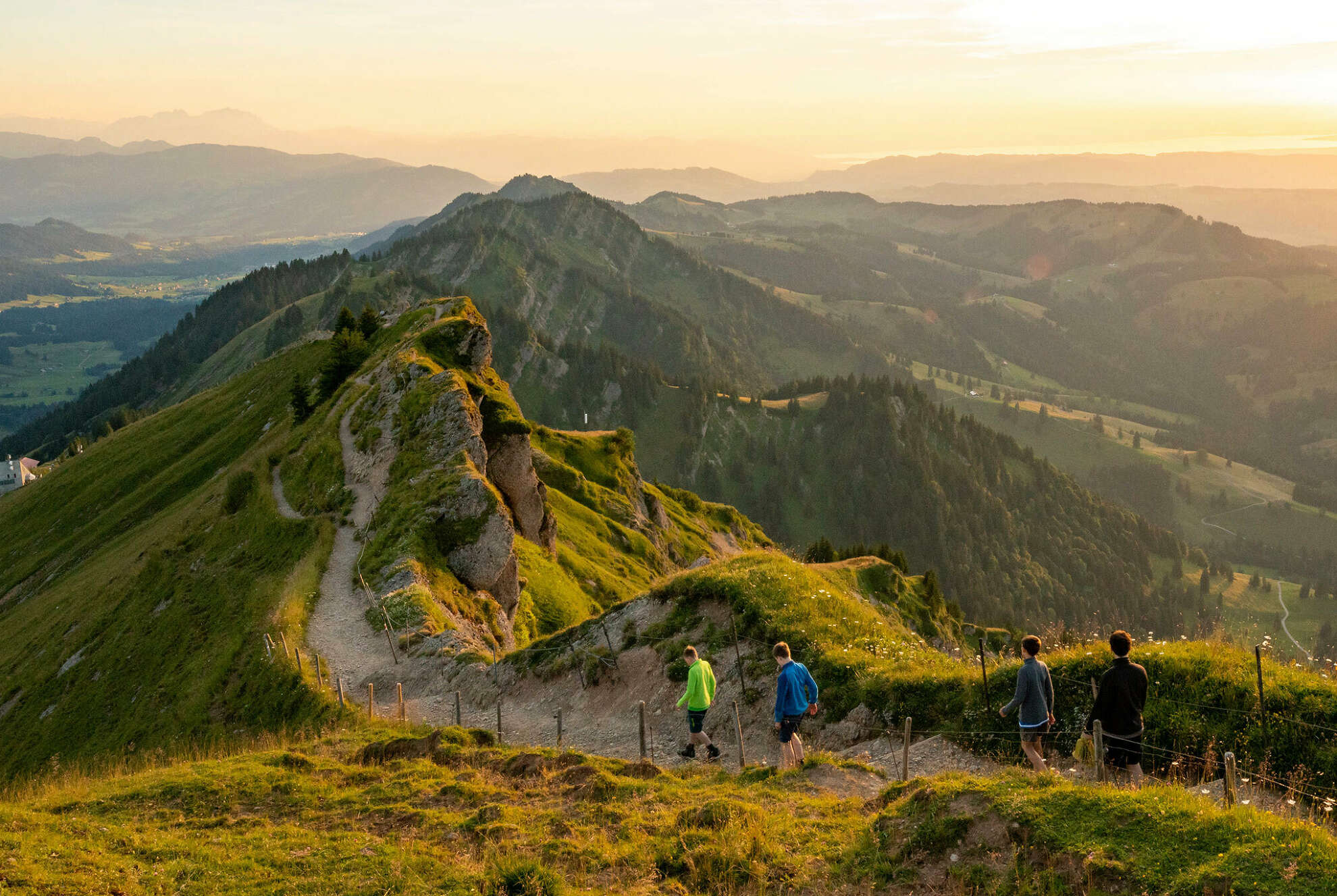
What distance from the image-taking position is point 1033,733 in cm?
1788

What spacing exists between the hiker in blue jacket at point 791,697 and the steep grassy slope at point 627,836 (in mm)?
1137

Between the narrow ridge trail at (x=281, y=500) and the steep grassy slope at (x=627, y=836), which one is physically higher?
the steep grassy slope at (x=627, y=836)

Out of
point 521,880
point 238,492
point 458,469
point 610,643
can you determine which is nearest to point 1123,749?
point 521,880

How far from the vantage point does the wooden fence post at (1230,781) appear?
14180mm

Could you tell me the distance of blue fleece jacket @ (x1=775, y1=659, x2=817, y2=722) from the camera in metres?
20.1

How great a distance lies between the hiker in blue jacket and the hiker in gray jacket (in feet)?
16.1

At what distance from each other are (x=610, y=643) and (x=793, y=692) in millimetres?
14978

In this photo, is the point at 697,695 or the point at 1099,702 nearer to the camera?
the point at 1099,702

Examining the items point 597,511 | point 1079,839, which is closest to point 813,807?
point 1079,839

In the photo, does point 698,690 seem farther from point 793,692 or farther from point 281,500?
point 281,500

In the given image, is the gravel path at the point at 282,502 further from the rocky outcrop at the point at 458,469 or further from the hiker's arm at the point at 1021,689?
the hiker's arm at the point at 1021,689

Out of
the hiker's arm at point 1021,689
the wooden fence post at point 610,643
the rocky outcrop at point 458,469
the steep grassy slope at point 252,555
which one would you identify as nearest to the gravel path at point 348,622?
the steep grassy slope at point 252,555

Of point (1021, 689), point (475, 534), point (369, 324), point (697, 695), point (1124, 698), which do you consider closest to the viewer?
point (1124, 698)

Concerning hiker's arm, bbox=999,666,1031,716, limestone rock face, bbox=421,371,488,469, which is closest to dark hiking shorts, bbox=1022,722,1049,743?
hiker's arm, bbox=999,666,1031,716
